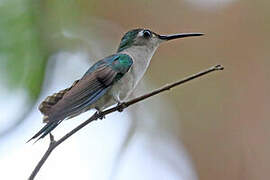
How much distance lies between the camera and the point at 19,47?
267cm

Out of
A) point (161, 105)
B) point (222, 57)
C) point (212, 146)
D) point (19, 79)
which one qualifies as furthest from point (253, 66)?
point (19, 79)

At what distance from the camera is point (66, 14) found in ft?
10.4

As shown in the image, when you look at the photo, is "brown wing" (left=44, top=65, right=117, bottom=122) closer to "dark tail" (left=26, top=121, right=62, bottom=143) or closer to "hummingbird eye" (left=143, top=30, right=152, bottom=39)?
"dark tail" (left=26, top=121, right=62, bottom=143)

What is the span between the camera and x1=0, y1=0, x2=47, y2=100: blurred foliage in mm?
2562

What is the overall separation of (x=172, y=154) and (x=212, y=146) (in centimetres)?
63

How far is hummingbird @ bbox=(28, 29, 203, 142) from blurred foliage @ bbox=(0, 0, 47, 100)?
327mm

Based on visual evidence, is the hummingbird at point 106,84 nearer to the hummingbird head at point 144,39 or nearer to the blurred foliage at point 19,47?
the hummingbird head at point 144,39

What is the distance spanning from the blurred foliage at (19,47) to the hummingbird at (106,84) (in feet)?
1.07

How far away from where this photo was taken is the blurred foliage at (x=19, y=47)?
8.41ft

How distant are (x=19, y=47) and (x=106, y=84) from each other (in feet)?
2.15

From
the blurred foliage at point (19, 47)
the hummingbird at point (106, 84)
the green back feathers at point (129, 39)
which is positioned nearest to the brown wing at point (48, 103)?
the hummingbird at point (106, 84)

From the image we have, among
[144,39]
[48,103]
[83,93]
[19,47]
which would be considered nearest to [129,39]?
[144,39]

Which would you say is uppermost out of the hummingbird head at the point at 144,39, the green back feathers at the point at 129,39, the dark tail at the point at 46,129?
the green back feathers at the point at 129,39

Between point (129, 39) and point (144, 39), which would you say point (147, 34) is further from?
point (129, 39)
